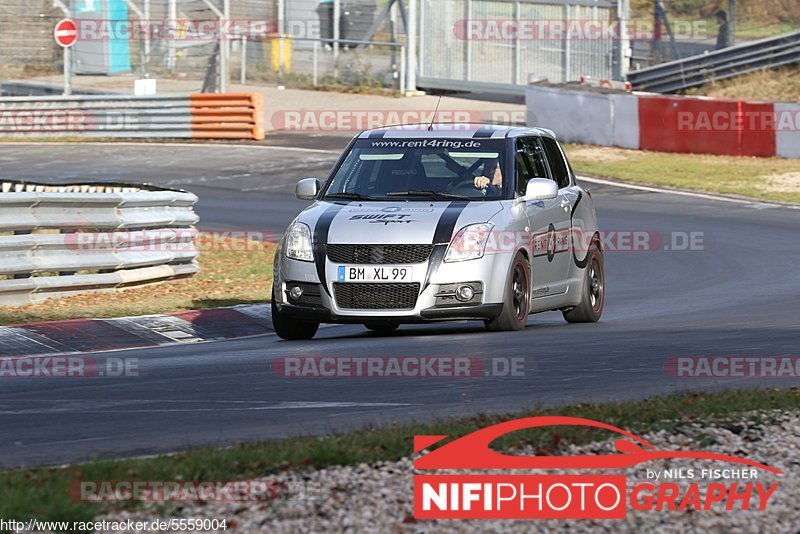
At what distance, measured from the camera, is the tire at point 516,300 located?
11327 mm

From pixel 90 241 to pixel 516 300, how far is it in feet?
15.3

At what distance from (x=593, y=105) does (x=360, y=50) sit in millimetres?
12905

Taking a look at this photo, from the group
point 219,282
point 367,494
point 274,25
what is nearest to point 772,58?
point 274,25

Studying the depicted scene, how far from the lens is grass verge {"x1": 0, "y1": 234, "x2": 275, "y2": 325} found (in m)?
13.0

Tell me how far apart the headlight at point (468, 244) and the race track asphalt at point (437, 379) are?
2.09ft

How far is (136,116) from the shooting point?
3516 centimetres

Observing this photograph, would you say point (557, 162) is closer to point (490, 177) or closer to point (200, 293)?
point (490, 177)

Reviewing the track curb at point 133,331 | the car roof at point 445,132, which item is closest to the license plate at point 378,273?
the car roof at point 445,132

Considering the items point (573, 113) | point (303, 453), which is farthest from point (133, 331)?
point (573, 113)

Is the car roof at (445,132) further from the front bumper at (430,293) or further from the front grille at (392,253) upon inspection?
the front grille at (392,253)

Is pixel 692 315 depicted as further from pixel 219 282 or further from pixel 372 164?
pixel 219 282

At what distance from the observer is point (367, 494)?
5.81 m

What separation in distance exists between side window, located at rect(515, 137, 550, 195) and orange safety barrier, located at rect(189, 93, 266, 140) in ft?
72.4

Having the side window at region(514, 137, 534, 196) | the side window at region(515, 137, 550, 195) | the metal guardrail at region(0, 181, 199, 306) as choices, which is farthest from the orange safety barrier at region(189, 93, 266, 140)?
the side window at region(514, 137, 534, 196)
